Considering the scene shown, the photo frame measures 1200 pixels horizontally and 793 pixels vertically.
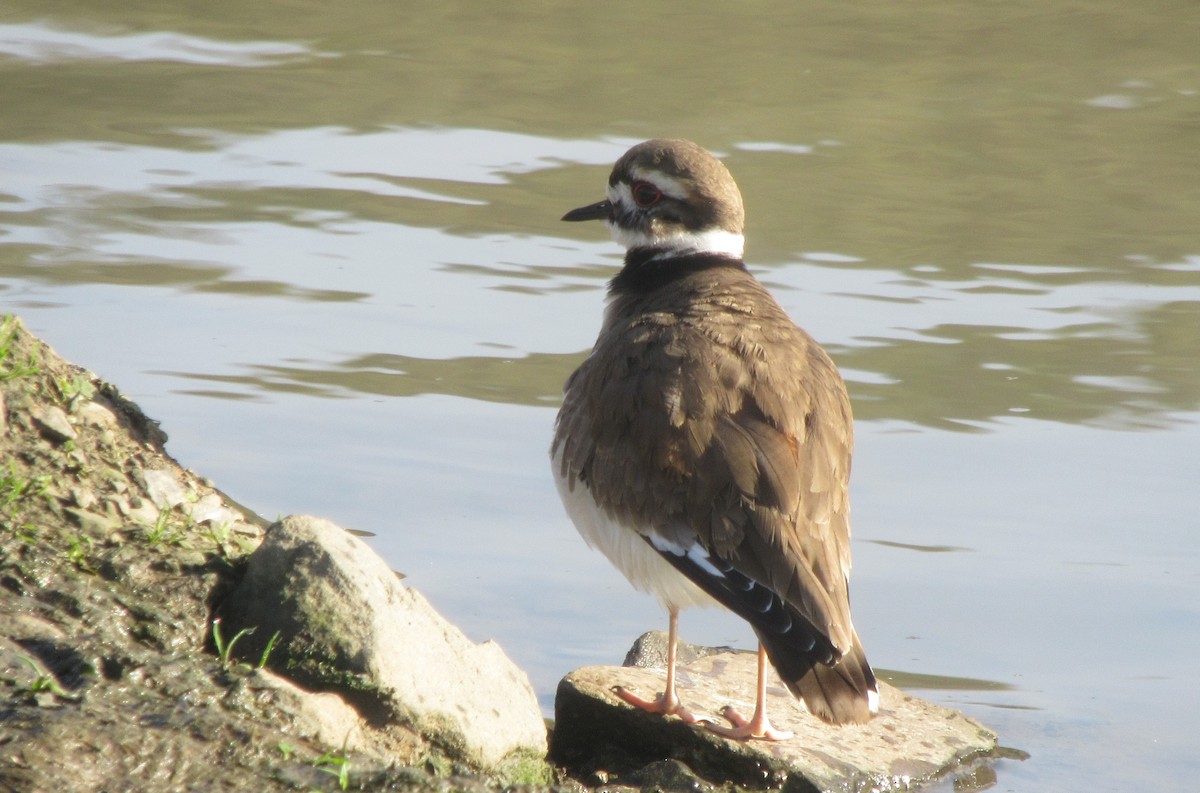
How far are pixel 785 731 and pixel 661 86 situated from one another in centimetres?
833

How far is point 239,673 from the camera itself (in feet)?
14.4

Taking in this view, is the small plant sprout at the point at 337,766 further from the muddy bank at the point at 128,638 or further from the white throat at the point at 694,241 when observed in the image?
the white throat at the point at 694,241

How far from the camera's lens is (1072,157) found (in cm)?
1192

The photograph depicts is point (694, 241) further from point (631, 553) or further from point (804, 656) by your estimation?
point (804, 656)

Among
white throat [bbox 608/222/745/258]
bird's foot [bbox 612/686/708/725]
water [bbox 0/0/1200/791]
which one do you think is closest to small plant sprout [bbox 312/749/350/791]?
bird's foot [bbox 612/686/708/725]

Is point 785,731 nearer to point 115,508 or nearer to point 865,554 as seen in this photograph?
point 865,554

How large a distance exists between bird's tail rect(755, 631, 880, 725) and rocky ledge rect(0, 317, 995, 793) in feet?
1.65

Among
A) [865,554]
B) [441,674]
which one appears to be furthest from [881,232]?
[441,674]

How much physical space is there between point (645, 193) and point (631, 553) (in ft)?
6.06

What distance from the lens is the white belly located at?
5.57 metres

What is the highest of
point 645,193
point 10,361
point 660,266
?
point 645,193

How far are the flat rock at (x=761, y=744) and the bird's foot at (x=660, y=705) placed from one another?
25 millimetres

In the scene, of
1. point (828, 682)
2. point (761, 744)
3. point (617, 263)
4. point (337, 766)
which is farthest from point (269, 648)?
point (617, 263)

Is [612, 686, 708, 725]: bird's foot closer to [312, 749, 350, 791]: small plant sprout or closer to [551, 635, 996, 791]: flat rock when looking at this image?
[551, 635, 996, 791]: flat rock
